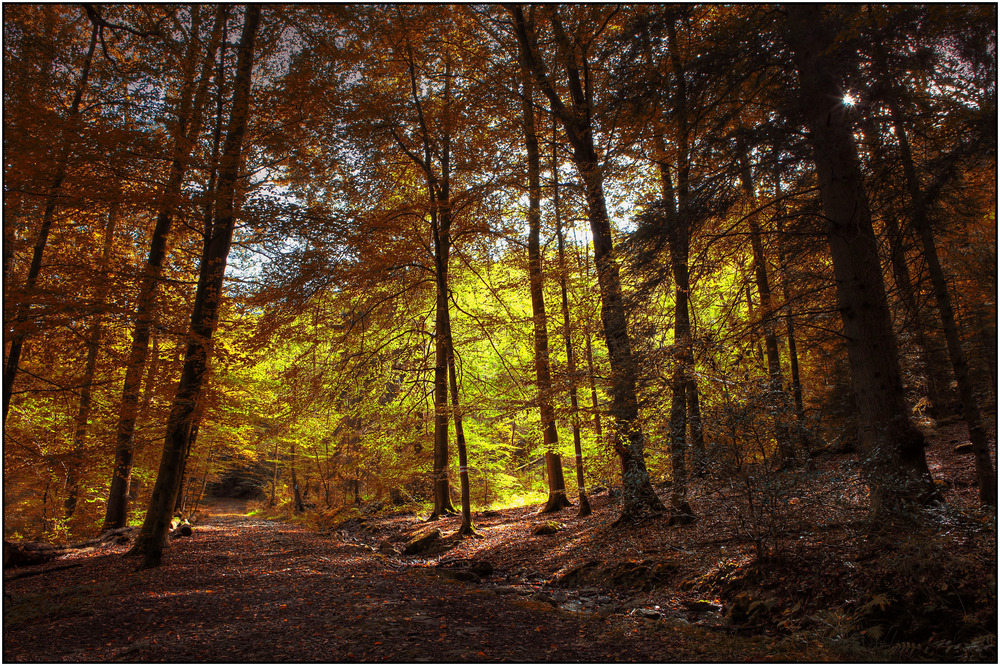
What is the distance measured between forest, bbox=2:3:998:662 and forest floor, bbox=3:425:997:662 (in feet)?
0.15

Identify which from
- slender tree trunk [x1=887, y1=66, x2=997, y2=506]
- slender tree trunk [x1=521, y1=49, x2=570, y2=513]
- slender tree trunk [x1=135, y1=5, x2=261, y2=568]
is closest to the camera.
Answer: slender tree trunk [x1=887, y1=66, x2=997, y2=506]

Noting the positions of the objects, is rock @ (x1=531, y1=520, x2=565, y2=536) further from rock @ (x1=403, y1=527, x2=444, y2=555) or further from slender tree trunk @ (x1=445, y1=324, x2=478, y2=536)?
rock @ (x1=403, y1=527, x2=444, y2=555)

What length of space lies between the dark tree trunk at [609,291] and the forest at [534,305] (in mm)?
87

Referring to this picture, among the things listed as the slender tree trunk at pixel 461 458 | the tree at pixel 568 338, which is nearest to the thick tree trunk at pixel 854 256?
the tree at pixel 568 338

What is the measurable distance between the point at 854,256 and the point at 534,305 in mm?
6739

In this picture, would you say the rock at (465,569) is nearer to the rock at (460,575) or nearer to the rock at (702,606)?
the rock at (460,575)

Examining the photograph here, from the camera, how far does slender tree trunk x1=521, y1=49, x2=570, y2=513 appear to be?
9.45 m

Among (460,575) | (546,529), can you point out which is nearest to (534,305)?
(546,529)

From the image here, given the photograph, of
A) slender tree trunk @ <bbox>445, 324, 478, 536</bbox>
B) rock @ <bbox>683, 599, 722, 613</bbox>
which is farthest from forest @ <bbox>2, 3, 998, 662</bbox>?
slender tree trunk @ <bbox>445, 324, 478, 536</bbox>

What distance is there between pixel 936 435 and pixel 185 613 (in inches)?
564

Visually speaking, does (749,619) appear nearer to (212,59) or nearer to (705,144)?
(705,144)

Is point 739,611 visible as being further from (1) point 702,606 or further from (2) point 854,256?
(2) point 854,256

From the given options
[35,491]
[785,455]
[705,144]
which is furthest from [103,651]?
[35,491]

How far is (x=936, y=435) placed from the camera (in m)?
11.0
